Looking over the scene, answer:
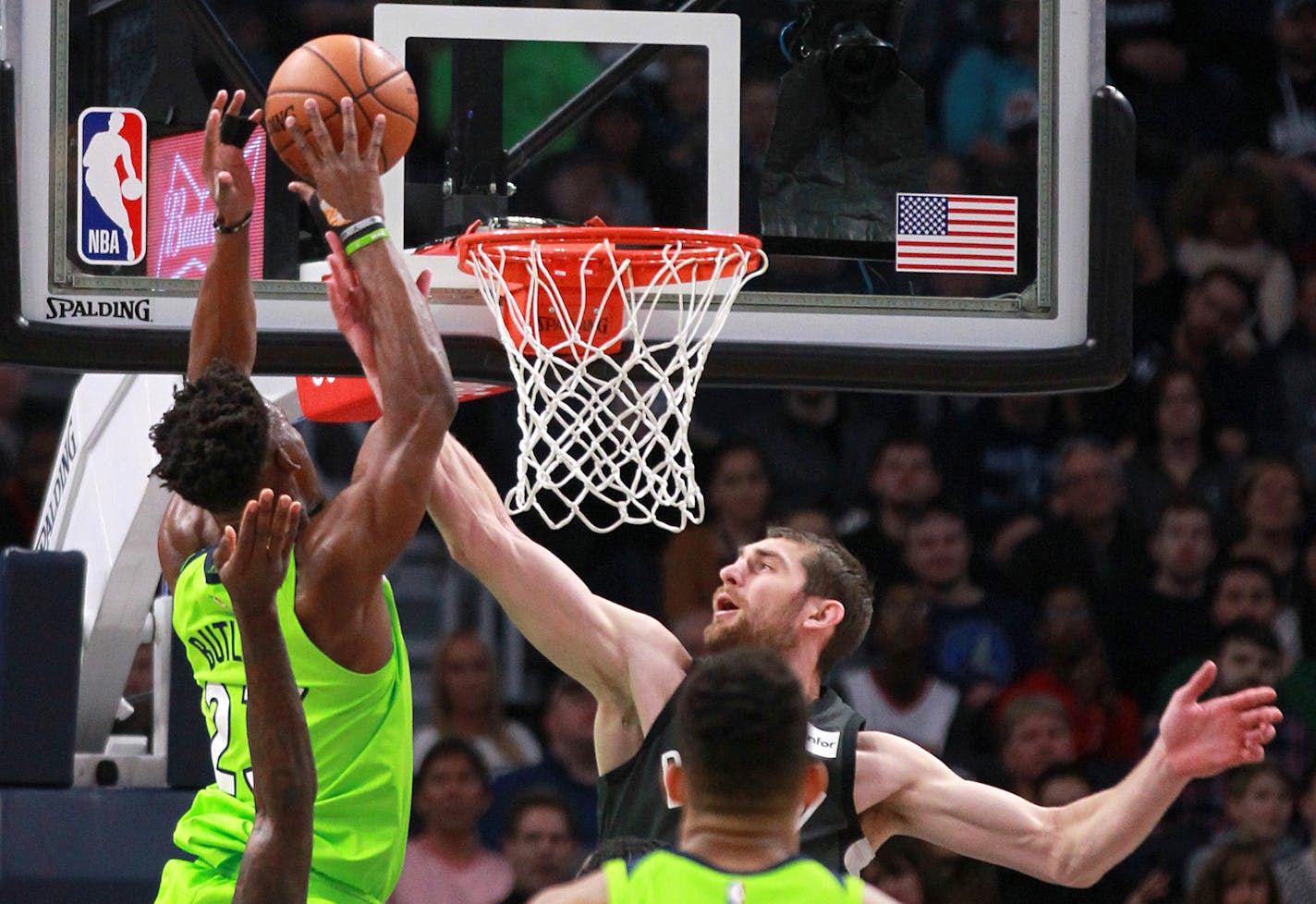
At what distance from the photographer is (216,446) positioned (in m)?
3.19

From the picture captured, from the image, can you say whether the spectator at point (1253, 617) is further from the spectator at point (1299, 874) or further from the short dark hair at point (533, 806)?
the short dark hair at point (533, 806)

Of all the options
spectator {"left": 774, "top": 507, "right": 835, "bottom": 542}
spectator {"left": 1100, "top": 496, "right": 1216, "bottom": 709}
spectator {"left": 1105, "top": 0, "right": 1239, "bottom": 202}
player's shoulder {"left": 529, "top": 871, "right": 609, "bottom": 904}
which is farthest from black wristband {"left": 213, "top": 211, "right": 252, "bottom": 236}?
spectator {"left": 1105, "top": 0, "right": 1239, "bottom": 202}

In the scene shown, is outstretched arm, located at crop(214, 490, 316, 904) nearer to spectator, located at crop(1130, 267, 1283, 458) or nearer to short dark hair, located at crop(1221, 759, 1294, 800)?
short dark hair, located at crop(1221, 759, 1294, 800)

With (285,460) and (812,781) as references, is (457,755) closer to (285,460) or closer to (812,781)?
(285,460)

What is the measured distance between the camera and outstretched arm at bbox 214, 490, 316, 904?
2.92 m

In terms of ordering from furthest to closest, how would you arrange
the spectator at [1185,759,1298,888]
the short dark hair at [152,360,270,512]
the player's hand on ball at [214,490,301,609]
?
the spectator at [1185,759,1298,888] → the short dark hair at [152,360,270,512] → the player's hand on ball at [214,490,301,609]

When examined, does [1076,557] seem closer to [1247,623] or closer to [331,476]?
[1247,623]

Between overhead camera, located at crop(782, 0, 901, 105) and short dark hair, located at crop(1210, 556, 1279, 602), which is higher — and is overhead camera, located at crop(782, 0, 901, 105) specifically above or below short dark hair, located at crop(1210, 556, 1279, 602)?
above

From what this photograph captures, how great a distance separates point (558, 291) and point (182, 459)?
120 centimetres

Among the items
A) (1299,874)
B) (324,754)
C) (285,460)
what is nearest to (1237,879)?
(1299,874)

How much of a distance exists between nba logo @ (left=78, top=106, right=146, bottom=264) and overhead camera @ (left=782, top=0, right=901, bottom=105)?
146 centimetres

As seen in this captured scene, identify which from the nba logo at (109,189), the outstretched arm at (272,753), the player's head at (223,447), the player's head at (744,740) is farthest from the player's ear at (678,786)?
the nba logo at (109,189)

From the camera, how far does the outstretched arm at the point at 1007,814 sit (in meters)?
3.83

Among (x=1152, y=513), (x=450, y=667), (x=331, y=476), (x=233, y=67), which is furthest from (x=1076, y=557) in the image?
(x=233, y=67)
